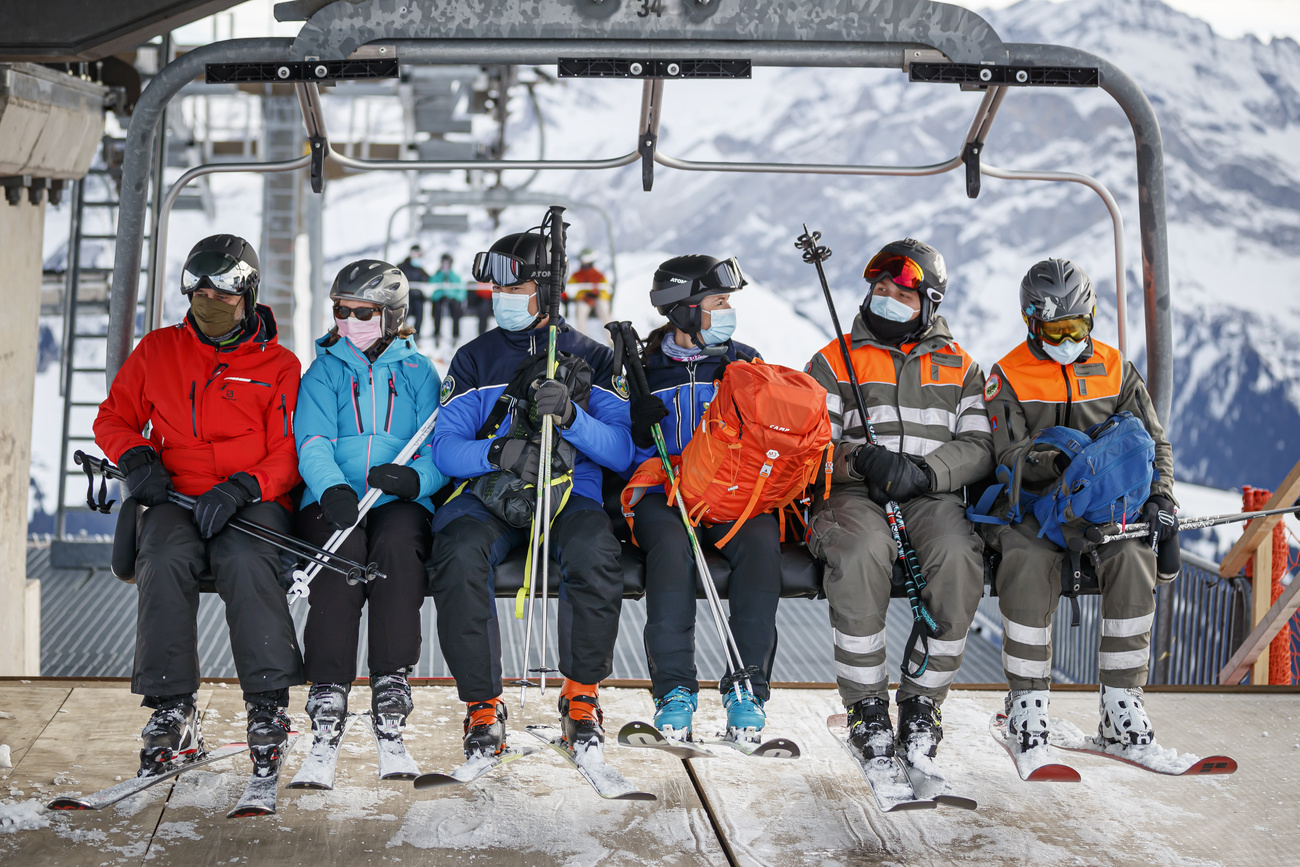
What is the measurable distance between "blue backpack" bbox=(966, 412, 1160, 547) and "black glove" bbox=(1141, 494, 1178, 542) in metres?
0.02

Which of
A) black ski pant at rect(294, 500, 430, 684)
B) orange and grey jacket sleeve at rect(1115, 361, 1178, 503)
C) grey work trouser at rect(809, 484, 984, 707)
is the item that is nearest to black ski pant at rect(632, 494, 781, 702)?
grey work trouser at rect(809, 484, 984, 707)

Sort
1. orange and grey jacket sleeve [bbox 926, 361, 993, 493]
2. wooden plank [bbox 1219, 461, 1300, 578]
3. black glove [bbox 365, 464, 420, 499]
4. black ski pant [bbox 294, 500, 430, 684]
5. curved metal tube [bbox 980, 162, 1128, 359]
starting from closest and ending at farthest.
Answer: black ski pant [bbox 294, 500, 430, 684], black glove [bbox 365, 464, 420, 499], orange and grey jacket sleeve [bbox 926, 361, 993, 493], curved metal tube [bbox 980, 162, 1128, 359], wooden plank [bbox 1219, 461, 1300, 578]

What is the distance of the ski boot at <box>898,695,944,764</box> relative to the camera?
2510 millimetres

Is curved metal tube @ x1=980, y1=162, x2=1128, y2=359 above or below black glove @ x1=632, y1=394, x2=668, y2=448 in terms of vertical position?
above

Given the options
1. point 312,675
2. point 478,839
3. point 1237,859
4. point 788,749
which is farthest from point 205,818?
point 1237,859

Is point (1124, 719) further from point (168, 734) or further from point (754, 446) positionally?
point (168, 734)

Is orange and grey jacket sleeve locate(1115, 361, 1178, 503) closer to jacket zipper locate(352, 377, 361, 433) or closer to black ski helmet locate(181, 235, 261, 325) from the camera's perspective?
jacket zipper locate(352, 377, 361, 433)

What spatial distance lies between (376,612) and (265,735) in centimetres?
35

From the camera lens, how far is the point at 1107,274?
3169 cm

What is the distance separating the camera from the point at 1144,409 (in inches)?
110

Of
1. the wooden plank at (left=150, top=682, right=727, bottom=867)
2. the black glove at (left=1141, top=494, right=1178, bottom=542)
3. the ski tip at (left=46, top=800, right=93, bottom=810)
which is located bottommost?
the wooden plank at (left=150, top=682, right=727, bottom=867)

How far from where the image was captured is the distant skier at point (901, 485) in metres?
2.50

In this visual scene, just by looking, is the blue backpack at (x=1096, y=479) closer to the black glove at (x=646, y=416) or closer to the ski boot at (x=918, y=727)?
the ski boot at (x=918, y=727)

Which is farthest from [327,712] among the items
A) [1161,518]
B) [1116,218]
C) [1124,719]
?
[1116,218]
